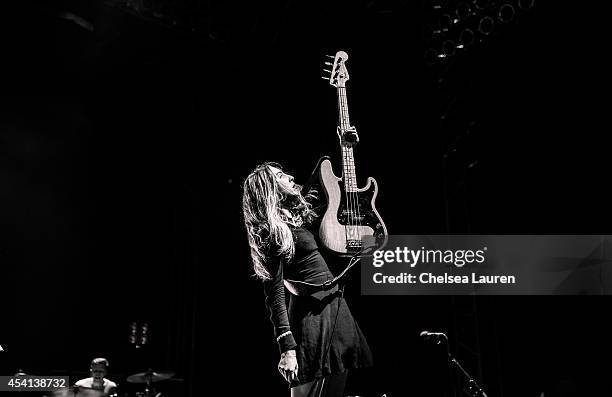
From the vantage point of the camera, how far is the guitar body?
394 centimetres

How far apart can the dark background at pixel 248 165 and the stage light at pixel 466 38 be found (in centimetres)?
10

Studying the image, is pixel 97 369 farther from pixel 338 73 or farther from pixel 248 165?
pixel 338 73

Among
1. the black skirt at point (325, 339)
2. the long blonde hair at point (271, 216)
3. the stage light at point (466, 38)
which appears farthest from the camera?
the stage light at point (466, 38)

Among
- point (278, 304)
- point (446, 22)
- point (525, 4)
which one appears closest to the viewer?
point (278, 304)

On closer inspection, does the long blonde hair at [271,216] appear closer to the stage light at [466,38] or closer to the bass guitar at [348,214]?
the bass guitar at [348,214]

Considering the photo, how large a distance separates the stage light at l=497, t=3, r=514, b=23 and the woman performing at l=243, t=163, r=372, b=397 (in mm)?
2341

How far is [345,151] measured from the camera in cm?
423

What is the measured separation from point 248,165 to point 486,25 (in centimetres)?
229

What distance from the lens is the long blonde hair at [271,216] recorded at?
3.92m

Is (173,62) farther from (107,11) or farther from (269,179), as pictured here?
(269,179)

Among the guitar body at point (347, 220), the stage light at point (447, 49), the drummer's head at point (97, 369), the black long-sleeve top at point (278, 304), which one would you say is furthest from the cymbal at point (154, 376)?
the stage light at point (447, 49)

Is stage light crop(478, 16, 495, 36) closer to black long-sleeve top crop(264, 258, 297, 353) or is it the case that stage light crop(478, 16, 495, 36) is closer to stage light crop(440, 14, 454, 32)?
stage light crop(440, 14, 454, 32)

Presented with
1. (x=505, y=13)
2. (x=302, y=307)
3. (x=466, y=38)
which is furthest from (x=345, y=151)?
(x=505, y=13)

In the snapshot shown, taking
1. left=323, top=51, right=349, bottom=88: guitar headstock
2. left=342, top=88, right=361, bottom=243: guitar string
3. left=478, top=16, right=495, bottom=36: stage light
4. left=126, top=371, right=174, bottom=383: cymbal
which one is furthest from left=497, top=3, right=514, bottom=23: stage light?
left=126, top=371, right=174, bottom=383: cymbal
